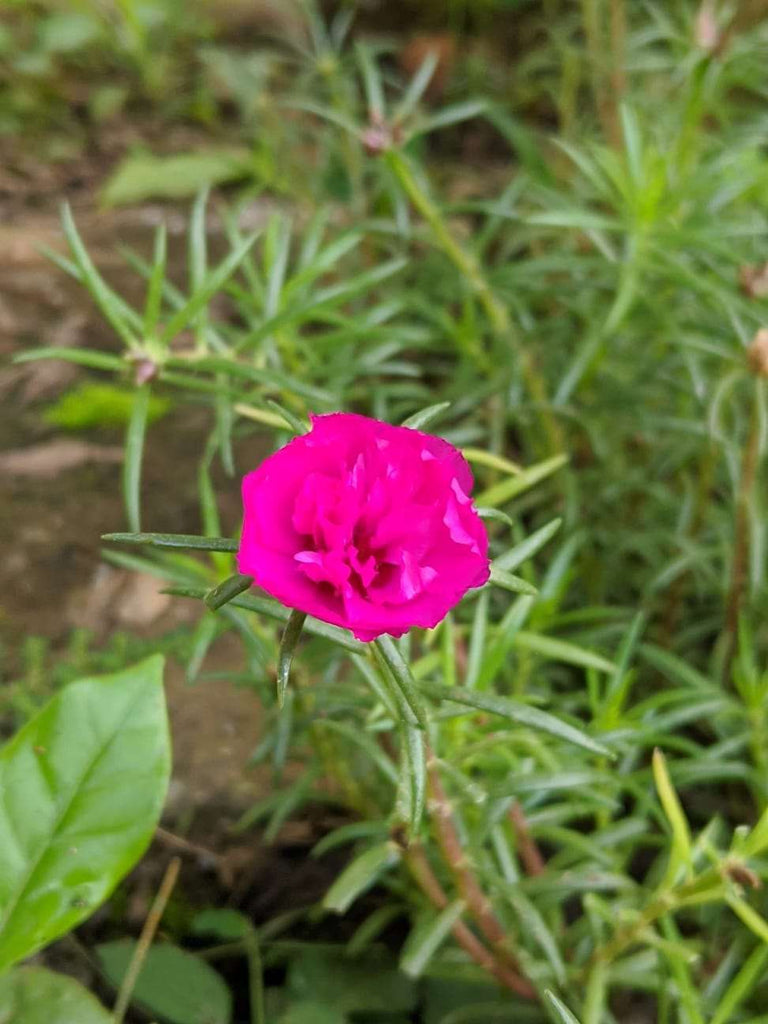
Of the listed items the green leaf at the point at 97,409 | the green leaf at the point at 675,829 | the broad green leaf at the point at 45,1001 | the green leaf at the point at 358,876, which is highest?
the green leaf at the point at 675,829

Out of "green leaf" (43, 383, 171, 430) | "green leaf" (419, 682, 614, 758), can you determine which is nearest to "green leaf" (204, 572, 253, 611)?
"green leaf" (419, 682, 614, 758)

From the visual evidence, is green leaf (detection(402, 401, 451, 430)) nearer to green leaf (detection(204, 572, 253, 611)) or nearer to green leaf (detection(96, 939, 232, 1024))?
green leaf (detection(204, 572, 253, 611))

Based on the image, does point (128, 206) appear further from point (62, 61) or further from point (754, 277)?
point (754, 277)

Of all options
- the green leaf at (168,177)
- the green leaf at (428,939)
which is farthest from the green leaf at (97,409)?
the green leaf at (428,939)

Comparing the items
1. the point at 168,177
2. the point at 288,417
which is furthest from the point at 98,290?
the point at 168,177

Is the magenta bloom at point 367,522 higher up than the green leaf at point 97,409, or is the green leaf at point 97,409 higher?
the magenta bloom at point 367,522

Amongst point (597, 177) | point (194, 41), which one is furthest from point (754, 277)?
point (194, 41)

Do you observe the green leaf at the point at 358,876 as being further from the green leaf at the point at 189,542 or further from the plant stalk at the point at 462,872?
the green leaf at the point at 189,542
